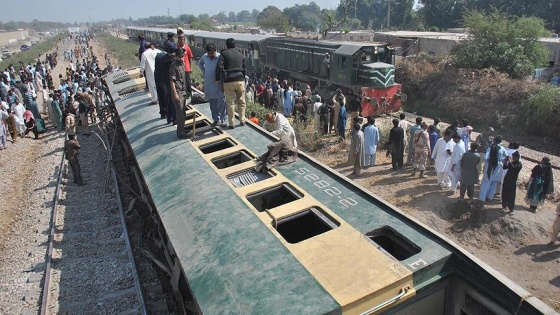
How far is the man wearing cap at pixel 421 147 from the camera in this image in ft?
33.4

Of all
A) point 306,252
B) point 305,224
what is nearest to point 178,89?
point 305,224

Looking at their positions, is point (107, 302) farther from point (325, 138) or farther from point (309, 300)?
point (325, 138)

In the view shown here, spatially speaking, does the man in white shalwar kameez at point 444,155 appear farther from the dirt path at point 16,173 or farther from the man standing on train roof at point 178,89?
the dirt path at point 16,173

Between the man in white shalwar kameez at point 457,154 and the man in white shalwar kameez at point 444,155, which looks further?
the man in white shalwar kameez at point 444,155

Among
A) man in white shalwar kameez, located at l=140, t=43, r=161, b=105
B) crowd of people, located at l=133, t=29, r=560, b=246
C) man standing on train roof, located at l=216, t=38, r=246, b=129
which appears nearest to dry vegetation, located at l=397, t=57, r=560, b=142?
crowd of people, located at l=133, t=29, r=560, b=246

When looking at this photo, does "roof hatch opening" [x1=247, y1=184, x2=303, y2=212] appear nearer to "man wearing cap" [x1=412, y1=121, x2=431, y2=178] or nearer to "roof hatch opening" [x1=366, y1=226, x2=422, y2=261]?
"roof hatch opening" [x1=366, y1=226, x2=422, y2=261]

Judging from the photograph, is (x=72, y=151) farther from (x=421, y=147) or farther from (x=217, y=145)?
(x=421, y=147)

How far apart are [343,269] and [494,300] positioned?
1.35 m

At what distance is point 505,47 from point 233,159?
18.6 meters

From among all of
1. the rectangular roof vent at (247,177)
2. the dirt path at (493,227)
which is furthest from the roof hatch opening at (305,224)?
the dirt path at (493,227)

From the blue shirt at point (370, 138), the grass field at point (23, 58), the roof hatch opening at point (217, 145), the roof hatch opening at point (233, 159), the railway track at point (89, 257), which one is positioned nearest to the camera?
the railway track at point (89, 257)

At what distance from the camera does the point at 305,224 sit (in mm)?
5113

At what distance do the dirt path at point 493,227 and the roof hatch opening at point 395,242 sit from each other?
3.76m

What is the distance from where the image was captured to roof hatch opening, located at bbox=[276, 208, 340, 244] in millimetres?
4676
